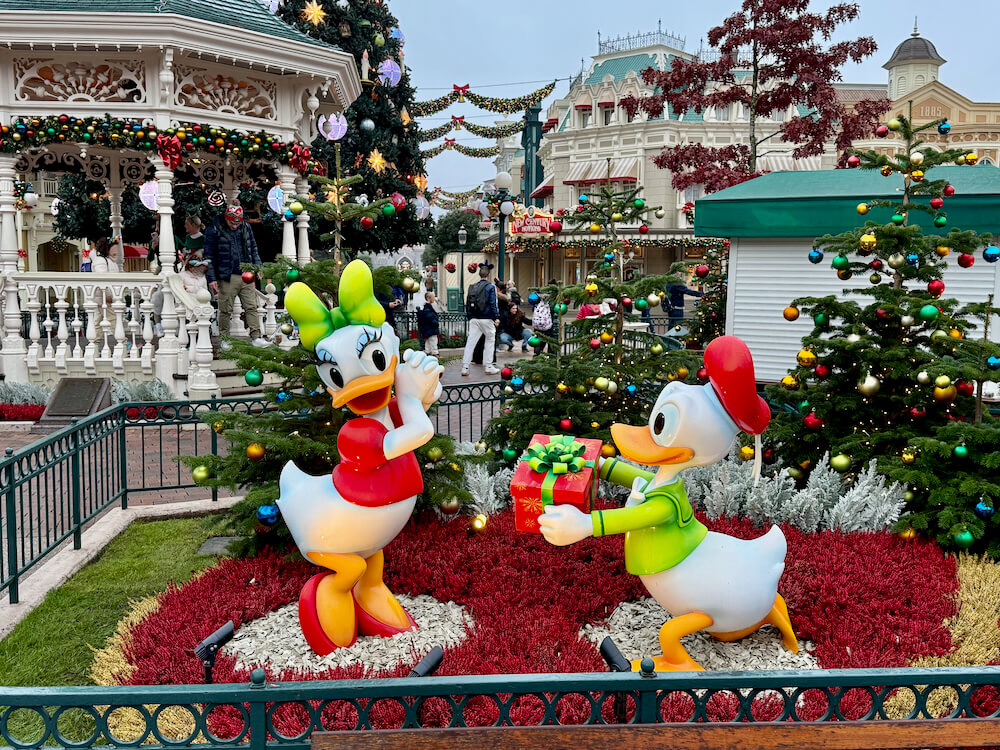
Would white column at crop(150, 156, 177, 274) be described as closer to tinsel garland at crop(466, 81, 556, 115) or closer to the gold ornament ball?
the gold ornament ball

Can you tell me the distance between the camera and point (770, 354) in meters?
10.8

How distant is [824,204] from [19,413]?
10654 millimetres

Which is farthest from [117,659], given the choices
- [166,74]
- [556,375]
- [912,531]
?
[166,74]

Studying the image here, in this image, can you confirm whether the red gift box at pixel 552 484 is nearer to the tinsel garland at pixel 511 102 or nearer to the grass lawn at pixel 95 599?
the grass lawn at pixel 95 599

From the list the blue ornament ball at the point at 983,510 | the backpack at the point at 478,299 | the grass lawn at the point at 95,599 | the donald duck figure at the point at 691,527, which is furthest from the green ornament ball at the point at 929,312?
the backpack at the point at 478,299

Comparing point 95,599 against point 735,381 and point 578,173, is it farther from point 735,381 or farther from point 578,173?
point 578,173

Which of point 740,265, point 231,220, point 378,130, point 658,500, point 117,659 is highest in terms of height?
point 378,130

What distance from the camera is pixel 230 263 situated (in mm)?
12188

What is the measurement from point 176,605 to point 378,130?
19.7m

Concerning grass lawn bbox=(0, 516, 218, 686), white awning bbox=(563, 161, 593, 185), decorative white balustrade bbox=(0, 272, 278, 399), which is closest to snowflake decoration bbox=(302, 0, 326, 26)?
decorative white balustrade bbox=(0, 272, 278, 399)

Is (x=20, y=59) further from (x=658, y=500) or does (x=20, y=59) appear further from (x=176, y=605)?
(x=658, y=500)

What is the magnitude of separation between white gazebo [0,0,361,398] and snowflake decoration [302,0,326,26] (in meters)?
9.76

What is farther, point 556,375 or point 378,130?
point 378,130

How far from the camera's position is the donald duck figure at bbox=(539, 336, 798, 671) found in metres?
3.55
